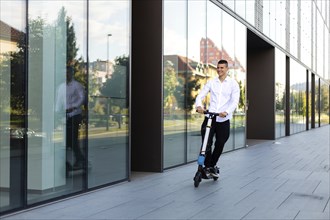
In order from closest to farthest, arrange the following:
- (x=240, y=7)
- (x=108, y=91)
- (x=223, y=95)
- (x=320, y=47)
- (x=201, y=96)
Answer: (x=108, y=91), (x=201, y=96), (x=223, y=95), (x=240, y=7), (x=320, y=47)

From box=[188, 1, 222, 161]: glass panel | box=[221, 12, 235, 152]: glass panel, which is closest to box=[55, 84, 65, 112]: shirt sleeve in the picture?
box=[188, 1, 222, 161]: glass panel

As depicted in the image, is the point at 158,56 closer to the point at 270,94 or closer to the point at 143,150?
the point at 143,150

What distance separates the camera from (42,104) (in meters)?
5.81

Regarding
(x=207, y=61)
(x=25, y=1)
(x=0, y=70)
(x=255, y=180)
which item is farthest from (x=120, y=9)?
(x=207, y=61)

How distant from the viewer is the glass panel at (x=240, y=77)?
15.0 m

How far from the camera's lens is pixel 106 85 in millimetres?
7180

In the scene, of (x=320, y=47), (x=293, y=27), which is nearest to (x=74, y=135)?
(x=293, y=27)

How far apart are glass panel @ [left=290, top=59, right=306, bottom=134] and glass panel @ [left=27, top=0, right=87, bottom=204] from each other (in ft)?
62.5

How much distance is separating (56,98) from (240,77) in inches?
407

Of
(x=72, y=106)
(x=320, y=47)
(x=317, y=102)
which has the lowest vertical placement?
(x=72, y=106)

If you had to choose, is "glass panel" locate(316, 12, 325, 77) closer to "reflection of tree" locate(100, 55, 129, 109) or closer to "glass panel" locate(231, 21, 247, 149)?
"glass panel" locate(231, 21, 247, 149)

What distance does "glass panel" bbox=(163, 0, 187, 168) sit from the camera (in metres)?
9.46

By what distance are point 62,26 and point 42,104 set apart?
1.11 m

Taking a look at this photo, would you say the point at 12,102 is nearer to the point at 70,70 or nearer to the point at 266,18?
the point at 70,70
